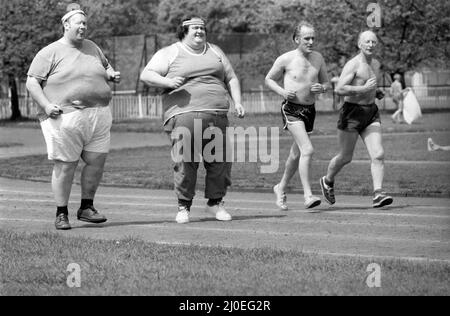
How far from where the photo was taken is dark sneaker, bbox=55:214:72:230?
35.4 ft

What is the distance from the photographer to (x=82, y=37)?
10.8m

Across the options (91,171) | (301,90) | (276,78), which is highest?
(276,78)

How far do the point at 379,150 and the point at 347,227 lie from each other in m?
2.19

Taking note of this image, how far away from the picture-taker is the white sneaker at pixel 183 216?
37.1 feet

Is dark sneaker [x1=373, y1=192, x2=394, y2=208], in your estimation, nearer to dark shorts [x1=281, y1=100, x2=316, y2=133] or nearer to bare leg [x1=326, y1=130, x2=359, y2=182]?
bare leg [x1=326, y1=130, x2=359, y2=182]

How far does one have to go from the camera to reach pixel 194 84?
11.3 metres

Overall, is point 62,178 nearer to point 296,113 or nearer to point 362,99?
point 296,113

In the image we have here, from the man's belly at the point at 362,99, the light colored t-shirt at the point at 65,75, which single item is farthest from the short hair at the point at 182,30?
the man's belly at the point at 362,99

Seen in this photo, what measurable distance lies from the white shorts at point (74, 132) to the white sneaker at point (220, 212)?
1.48 metres

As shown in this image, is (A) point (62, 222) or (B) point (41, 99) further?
(A) point (62, 222)

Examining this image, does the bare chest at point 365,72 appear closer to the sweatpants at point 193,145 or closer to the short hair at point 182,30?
the sweatpants at point 193,145

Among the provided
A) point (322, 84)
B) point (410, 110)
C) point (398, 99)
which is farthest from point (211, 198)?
point (398, 99)

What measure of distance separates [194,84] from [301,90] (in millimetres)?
1646
